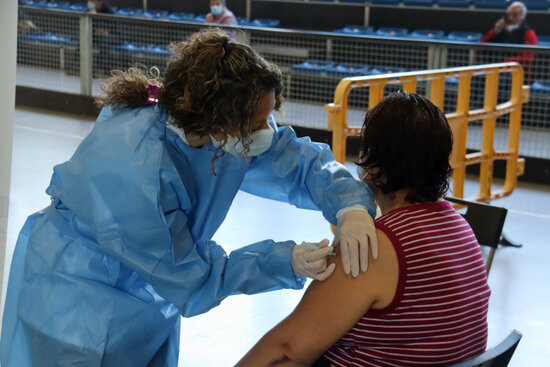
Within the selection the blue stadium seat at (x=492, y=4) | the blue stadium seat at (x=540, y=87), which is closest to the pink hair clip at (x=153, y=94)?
the blue stadium seat at (x=540, y=87)

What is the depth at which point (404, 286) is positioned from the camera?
1.46 metres

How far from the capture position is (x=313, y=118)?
7.37 meters

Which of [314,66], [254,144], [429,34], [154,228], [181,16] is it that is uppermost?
[181,16]

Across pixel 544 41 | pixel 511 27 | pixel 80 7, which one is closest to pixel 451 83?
pixel 511 27

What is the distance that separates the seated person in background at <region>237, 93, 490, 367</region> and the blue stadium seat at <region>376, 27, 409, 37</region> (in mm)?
8436

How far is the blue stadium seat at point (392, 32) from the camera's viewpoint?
982 cm

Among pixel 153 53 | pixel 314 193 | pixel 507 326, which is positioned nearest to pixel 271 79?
pixel 314 193

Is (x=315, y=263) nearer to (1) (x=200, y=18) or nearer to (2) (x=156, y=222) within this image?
(2) (x=156, y=222)

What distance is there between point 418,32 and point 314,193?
27.6 feet

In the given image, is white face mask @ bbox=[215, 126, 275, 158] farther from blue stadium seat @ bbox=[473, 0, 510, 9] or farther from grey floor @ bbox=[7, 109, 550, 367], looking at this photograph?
blue stadium seat @ bbox=[473, 0, 510, 9]

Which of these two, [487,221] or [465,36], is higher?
[465,36]

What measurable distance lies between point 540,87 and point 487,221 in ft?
15.9

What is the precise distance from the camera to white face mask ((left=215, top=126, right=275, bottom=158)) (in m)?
Answer: 1.70

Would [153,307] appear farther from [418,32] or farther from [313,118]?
[418,32]
